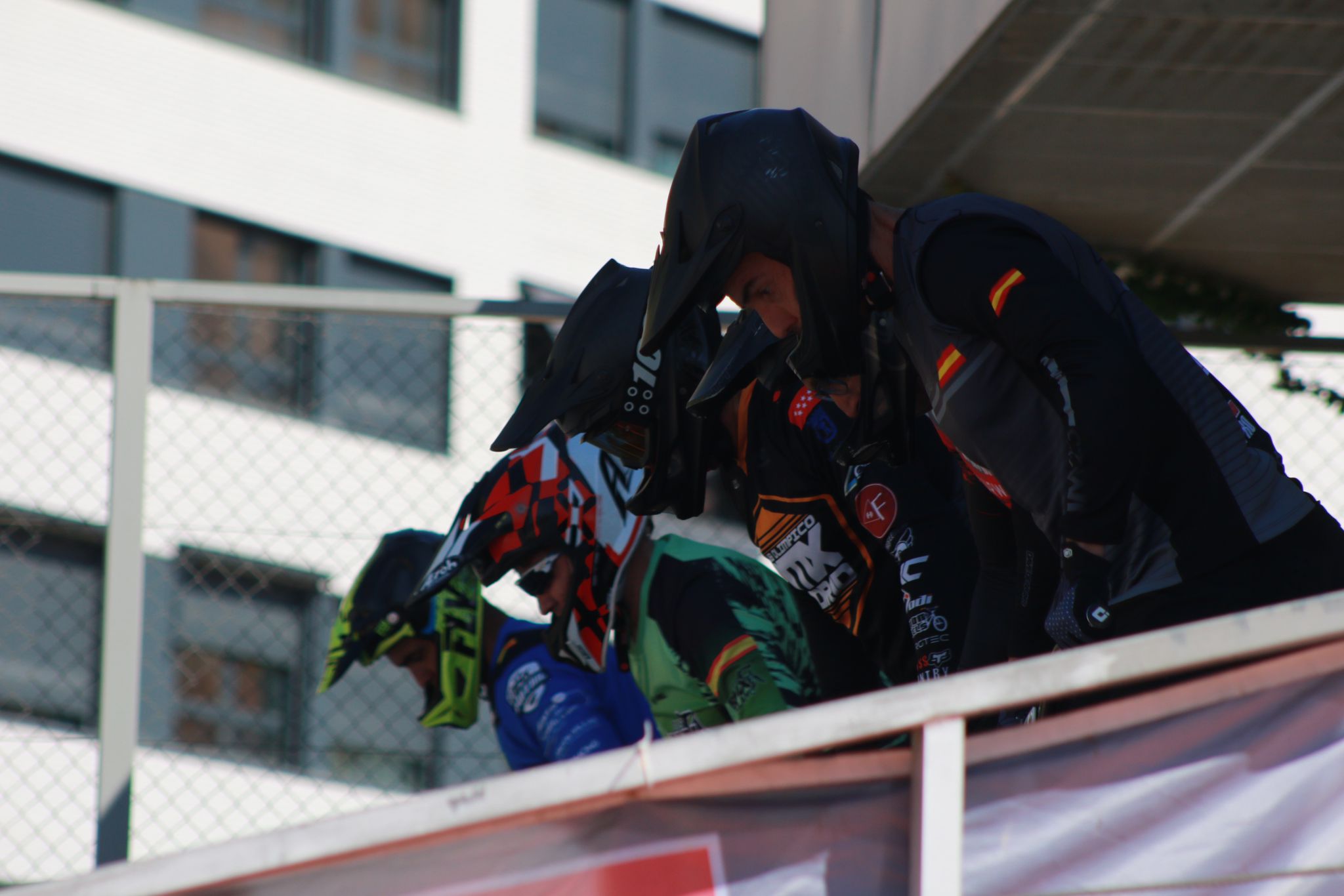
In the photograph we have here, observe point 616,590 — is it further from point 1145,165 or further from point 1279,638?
point 1279,638

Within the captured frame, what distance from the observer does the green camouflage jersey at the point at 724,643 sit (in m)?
3.29

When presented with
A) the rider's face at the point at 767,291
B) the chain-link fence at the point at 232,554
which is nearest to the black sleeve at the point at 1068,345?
the rider's face at the point at 767,291

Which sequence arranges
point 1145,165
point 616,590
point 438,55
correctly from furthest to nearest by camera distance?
point 438,55 < point 1145,165 < point 616,590

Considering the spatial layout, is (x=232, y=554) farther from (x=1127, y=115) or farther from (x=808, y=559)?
(x=808, y=559)

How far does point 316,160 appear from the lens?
16.1m

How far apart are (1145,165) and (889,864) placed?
3.33m

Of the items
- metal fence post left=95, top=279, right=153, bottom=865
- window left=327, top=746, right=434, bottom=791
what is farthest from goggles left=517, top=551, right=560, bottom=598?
window left=327, top=746, right=434, bottom=791

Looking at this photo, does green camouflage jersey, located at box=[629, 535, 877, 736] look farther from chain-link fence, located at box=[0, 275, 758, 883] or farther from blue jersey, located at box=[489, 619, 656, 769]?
chain-link fence, located at box=[0, 275, 758, 883]

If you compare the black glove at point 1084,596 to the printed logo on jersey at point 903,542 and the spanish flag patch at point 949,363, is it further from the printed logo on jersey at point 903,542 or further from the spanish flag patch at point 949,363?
the printed logo on jersey at point 903,542

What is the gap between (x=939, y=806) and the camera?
160 centimetres

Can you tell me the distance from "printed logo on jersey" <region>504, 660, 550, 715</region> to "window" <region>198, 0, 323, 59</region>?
42.2 ft

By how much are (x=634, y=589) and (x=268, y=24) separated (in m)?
14.1

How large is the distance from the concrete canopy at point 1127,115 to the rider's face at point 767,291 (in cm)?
150

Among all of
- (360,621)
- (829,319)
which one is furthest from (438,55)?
(829,319)
